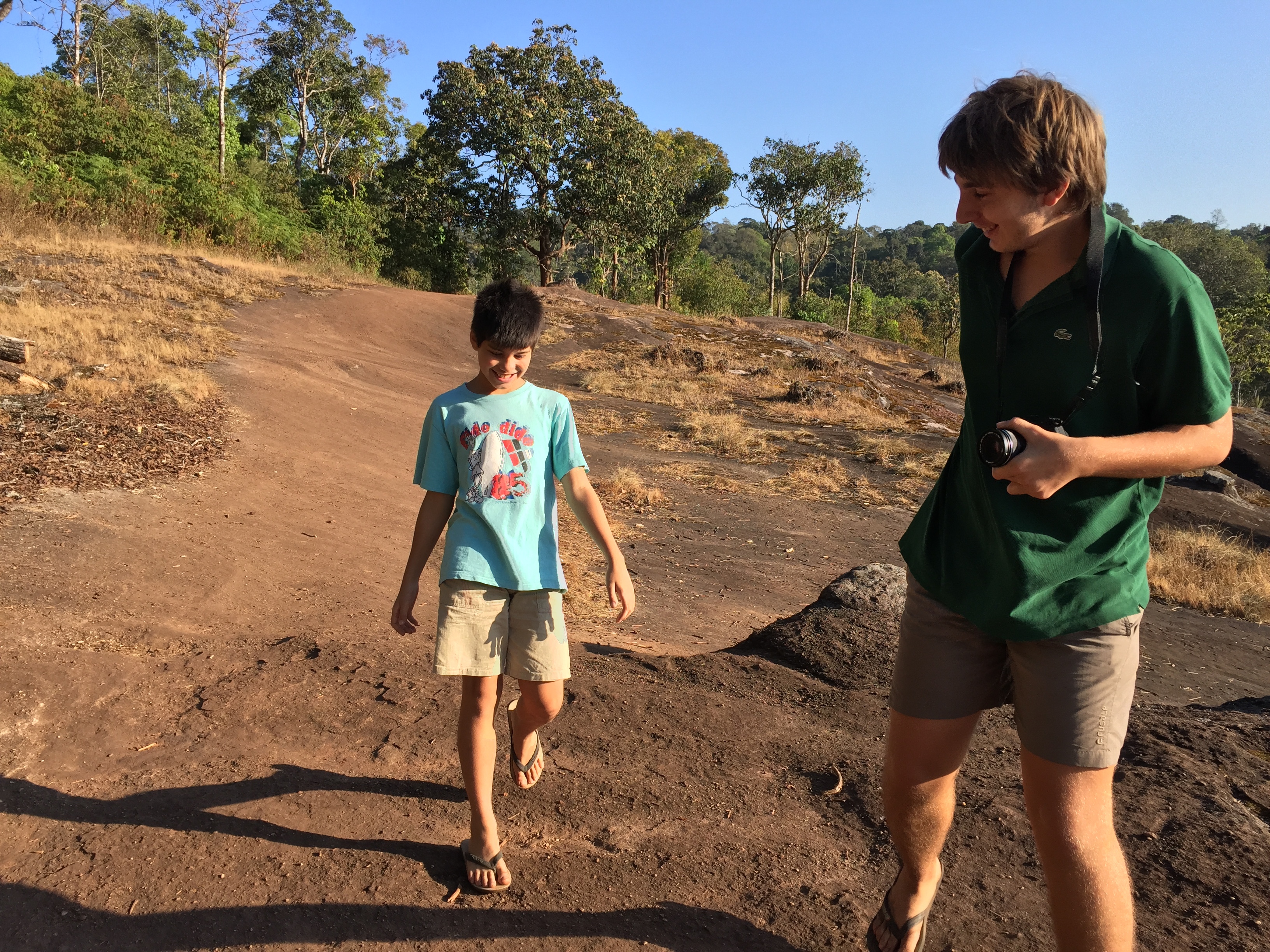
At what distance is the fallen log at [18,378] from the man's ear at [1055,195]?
27.1 ft

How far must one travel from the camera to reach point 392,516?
680 cm

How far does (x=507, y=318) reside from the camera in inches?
87.0

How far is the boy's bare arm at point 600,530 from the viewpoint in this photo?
90.6 inches

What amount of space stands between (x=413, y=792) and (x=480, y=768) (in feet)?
1.84

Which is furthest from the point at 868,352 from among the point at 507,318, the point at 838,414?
the point at 507,318

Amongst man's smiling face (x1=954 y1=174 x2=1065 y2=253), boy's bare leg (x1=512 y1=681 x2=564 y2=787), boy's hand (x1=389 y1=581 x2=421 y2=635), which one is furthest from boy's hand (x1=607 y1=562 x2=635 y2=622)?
man's smiling face (x1=954 y1=174 x2=1065 y2=253)

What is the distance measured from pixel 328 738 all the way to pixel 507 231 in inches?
1025

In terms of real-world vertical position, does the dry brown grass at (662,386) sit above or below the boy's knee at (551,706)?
below

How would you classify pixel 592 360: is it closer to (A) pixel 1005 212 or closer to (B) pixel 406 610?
(B) pixel 406 610

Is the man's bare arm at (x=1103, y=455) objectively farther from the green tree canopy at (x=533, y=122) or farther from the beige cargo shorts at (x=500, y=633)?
the green tree canopy at (x=533, y=122)

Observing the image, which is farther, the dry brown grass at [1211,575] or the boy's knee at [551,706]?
the dry brown grass at [1211,575]

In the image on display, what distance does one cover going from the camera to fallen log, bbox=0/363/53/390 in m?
7.55

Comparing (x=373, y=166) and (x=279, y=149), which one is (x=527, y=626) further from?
(x=279, y=149)

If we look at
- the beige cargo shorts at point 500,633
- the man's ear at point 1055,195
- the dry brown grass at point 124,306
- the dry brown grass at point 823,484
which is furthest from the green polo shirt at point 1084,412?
the dry brown grass at point 823,484
